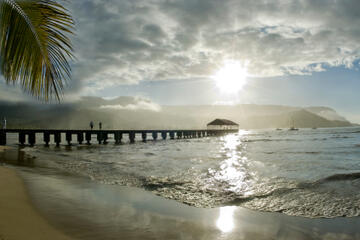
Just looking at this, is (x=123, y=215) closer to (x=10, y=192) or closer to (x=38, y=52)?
(x=10, y=192)

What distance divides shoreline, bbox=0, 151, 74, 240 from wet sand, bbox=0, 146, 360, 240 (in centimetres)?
2

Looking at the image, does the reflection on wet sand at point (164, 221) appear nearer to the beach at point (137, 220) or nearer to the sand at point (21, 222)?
the beach at point (137, 220)

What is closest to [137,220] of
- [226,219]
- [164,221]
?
[164,221]

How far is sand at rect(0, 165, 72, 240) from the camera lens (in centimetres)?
290

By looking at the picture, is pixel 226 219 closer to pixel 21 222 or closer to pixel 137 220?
pixel 137 220

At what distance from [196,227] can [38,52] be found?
352 cm

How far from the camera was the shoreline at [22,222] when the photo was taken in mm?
2904

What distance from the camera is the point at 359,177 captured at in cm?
831

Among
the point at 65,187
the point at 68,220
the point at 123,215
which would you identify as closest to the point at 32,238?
the point at 68,220

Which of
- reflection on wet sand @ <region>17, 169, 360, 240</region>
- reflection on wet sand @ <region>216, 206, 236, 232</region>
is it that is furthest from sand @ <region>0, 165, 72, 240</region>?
reflection on wet sand @ <region>216, 206, 236, 232</region>

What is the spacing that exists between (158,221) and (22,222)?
6.42 feet

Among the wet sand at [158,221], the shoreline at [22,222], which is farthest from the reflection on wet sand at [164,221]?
the shoreline at [22,222]

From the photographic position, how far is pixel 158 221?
160 inches

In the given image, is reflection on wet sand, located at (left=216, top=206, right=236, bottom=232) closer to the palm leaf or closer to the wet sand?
the wet sand
